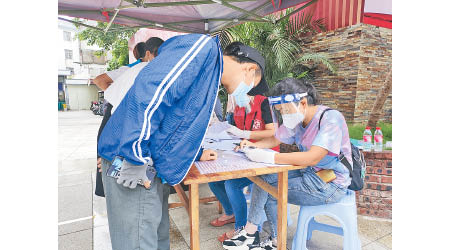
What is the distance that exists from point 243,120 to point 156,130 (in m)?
1.52

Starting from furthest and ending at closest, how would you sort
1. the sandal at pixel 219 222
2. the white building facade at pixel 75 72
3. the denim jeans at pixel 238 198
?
the white building facade at pixel 75 72 → the sandal at pixel 219 222 → the denim jeans at pixel 238 198

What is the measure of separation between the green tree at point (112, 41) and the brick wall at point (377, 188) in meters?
5.35

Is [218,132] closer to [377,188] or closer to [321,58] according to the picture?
[377,188]

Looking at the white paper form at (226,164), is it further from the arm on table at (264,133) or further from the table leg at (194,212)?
the arm on table at (264,133)

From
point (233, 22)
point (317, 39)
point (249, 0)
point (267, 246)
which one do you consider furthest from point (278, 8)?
point (267, 246)

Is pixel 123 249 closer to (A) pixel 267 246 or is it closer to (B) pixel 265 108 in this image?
(A) pixel 267 246

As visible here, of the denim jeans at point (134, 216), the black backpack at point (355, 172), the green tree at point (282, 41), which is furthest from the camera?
the green tree at point (282, 41)

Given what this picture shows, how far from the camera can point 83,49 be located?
94.3 ft

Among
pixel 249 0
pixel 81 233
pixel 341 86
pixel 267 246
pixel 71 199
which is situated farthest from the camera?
pixel 341 86

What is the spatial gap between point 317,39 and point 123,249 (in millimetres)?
4533

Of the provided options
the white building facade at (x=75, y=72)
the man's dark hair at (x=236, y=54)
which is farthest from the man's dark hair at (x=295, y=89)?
the white building facade at (x=75, y=72)

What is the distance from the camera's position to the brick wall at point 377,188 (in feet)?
8.45

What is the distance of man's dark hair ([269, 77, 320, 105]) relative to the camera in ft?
5.59

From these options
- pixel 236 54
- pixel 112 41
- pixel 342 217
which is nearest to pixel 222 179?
pixel 236 54
